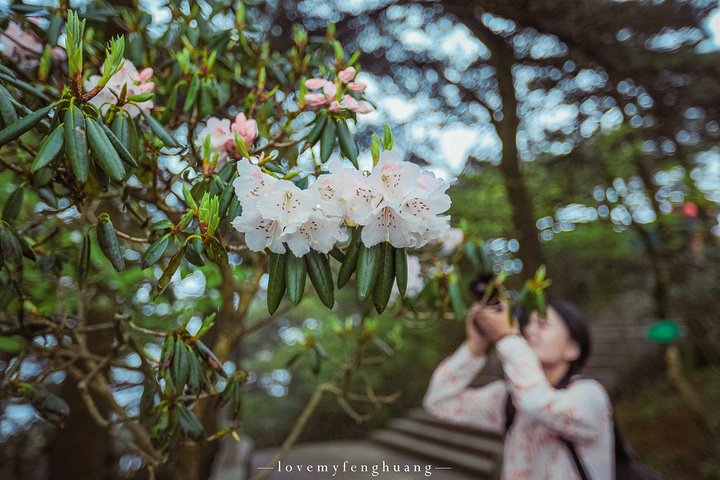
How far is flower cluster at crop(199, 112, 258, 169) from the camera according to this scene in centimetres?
81

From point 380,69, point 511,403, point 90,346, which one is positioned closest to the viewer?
point 511,403

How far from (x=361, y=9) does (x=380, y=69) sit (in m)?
0.60

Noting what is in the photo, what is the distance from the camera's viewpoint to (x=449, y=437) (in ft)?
14.7

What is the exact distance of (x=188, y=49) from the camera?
1086mm

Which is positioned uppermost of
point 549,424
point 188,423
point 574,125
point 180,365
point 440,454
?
point 574,125

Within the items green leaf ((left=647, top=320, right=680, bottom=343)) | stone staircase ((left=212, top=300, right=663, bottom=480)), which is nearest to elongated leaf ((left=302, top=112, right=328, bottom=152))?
green leaf ((left=647, top=320, right=680, bottom=343))

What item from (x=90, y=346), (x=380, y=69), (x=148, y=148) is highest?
(x=380, y=69)

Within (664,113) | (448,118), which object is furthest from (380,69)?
(664,113)

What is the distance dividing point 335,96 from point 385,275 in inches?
16.4

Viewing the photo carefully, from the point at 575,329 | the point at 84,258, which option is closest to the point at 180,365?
the point at 84,258

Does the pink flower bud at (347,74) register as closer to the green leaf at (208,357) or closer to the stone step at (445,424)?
the green leaf at (208,357)

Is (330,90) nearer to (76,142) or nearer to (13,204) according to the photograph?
(76,142)

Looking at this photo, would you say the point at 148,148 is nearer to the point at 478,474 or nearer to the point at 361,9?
the point at 361,9

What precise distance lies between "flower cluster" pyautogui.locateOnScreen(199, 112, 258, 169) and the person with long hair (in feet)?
3.03
